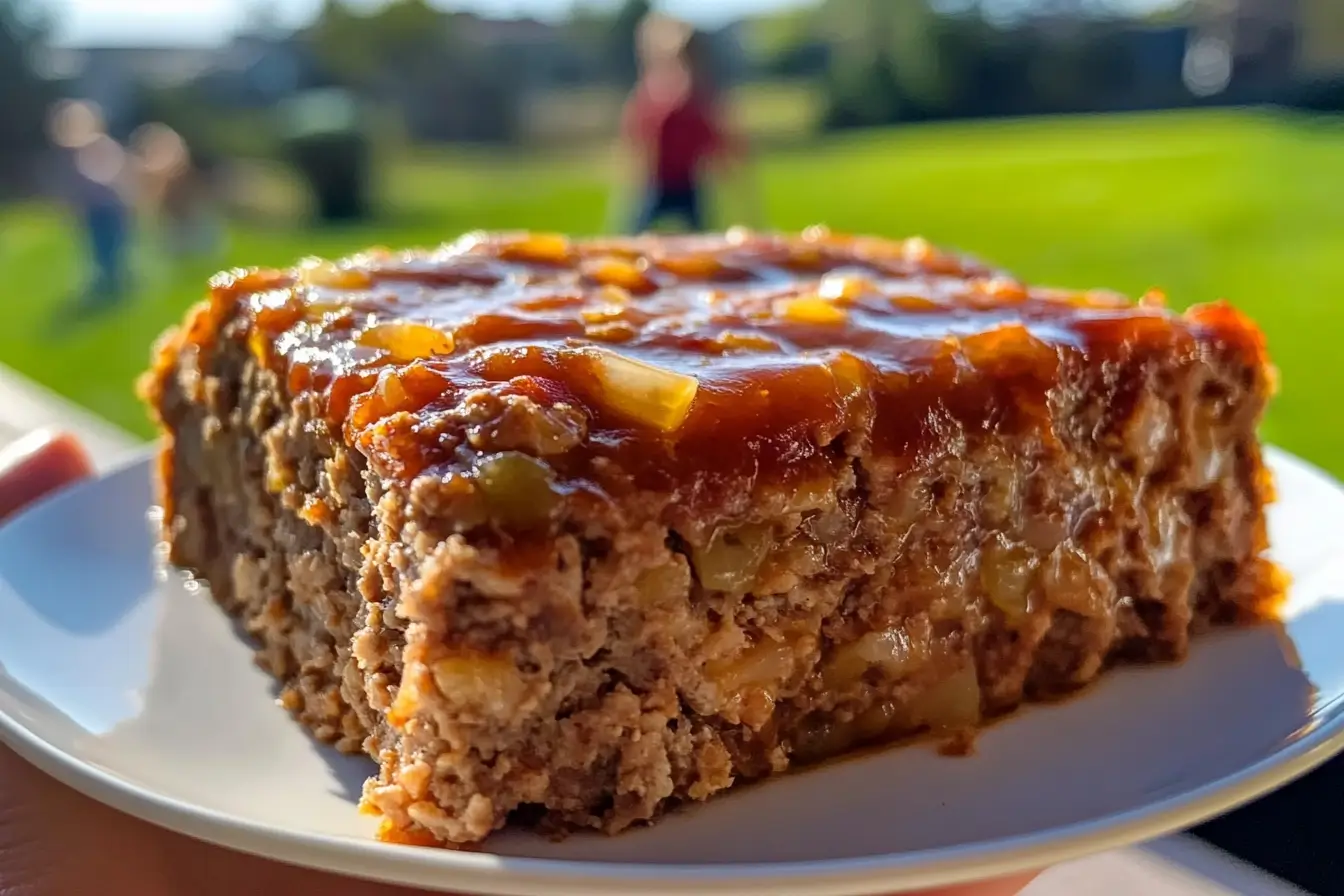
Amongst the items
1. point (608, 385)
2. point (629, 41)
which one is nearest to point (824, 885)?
point (608, 385)

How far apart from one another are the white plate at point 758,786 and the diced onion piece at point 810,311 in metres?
0.73

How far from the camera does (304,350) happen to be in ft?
6.73

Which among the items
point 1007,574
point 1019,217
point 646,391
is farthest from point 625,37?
point 646,391

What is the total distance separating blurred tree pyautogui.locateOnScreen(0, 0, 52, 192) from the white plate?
7.42 meters

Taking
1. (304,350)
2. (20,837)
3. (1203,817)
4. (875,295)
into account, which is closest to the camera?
(1203,817)

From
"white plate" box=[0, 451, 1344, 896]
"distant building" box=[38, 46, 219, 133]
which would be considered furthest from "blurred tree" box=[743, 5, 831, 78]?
"distant building" box=[38, 46, 219, 133]

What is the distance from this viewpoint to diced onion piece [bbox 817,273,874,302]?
2.37 metres

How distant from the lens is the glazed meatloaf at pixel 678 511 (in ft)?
5.23

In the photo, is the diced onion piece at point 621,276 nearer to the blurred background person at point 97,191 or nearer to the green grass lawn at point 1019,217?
the green grass lawn at point 1019,217

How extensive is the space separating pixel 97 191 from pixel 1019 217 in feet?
19.1

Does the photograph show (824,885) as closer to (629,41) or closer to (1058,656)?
(1058,656)

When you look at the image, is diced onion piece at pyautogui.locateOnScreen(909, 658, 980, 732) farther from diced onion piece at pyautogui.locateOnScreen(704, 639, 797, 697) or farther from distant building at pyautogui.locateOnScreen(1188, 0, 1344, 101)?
distant building at pyautogui.locateOnScreen(1188, 0, 1344, 101)

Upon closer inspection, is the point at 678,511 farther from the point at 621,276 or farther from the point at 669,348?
the point at 621,276

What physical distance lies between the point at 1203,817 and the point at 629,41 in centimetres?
694
